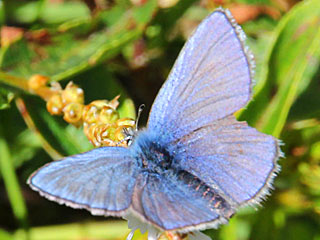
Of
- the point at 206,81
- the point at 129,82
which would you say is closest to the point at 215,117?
the point at 206,81

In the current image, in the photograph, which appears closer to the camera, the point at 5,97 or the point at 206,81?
the point at 206,81

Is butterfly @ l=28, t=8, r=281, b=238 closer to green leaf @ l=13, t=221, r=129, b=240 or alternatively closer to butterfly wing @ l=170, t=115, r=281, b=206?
butterfly wing @ l=170, t=115, r=281, b=206

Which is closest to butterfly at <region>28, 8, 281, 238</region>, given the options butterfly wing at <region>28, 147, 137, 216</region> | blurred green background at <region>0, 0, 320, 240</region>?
butterfly wing at <region>28, 147, 137, 216</region>

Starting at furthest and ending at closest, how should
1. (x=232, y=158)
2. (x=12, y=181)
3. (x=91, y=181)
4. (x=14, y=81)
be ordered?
1. (x=12, y=181)
2. (x=14, y=81)
3. (x=232, y=158)
4. (x=91, y=181)

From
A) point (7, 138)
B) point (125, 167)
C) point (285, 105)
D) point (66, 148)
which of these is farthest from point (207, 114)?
point (7, 138)

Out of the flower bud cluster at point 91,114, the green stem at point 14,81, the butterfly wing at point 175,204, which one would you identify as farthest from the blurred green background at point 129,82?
the butterfly wing at point 175,204

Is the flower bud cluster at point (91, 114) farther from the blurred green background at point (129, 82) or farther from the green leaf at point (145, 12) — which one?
the green leaf at point (145, 12)

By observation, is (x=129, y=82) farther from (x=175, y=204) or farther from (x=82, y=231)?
(x=175, y=204)
